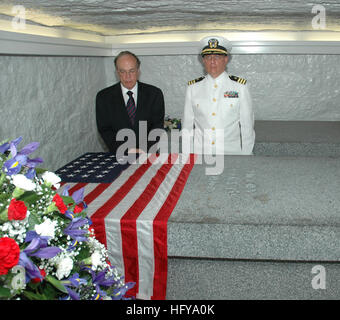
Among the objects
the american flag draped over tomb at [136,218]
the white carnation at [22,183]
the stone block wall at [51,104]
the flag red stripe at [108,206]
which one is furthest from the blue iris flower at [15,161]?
the stone block wall at [51,104]

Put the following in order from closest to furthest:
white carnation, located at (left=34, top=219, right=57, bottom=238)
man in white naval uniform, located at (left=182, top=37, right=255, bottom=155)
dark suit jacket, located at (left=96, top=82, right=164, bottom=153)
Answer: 1. white carnation, located at (left=34, top=219, right=57, bottom=238)
2. man in white naval uniform, located at (left=182, top=37, right=255, bottom=155)
3. dark suit jacket, located at (left=96, top=82, right=164, bottom=153)

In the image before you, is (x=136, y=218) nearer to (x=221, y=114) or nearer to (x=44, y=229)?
(x=44, y=229)

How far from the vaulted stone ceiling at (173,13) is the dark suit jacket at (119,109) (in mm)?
538

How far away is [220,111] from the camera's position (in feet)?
9.18

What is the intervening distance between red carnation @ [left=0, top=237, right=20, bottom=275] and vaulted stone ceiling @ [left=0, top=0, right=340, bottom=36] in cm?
148

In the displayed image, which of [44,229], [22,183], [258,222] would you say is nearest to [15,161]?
[22,183]

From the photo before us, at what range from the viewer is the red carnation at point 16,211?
858 millimetres

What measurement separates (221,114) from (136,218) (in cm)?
144

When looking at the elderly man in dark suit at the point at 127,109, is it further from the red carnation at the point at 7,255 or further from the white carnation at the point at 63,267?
the red carnation at the point at 7,255

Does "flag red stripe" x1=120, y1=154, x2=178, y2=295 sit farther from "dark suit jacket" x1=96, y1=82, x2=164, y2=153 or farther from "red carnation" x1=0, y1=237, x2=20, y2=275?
"dark suit jacket" x1=96, y1=82, x2=164, y2=153

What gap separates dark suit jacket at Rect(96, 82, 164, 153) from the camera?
2957 mm

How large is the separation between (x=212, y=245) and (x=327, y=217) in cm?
48

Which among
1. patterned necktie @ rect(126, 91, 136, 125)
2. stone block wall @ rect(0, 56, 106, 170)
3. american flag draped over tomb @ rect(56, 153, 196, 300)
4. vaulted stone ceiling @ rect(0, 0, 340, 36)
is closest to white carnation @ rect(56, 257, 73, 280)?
american flag draped over tomb @ rect(56, 153, 196, 300)
